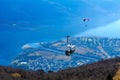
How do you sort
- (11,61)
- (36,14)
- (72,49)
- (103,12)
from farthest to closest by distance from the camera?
(103,12) → (36,14) → (11,61) → (72,49)

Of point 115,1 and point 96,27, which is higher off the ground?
point 115,1

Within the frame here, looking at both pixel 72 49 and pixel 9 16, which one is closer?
pixel 72 49

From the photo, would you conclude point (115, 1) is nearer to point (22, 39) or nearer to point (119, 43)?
point (119, 43)

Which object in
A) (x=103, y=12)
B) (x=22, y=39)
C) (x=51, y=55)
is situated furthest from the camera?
(x=103, y=12)

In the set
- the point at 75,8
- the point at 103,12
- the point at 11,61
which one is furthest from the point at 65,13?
the point at 11,61

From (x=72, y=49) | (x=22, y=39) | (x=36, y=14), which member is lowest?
(x=72, y=49)

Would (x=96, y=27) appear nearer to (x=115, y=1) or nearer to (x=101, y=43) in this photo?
(x=101, y=43)
